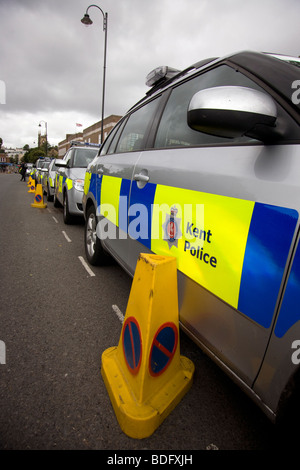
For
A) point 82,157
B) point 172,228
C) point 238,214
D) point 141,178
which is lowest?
point 172,228

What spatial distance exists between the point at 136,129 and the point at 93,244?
1635 mm

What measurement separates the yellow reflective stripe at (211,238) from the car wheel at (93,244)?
187 centimetres

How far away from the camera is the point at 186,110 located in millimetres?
1763

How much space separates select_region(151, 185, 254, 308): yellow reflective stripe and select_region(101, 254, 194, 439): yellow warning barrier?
0.13m

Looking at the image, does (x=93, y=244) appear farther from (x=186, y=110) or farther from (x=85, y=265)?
(x=186, y=110)

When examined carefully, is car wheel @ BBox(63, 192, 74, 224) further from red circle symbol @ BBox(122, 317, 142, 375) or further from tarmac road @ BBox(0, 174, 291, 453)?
red circle symbol @ BBox(122, 317, 142, 375)

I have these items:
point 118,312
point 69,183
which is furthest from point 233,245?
point 69,183

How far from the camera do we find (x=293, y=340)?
90cm

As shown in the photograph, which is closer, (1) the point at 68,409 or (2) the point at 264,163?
(2) the point at 264,163

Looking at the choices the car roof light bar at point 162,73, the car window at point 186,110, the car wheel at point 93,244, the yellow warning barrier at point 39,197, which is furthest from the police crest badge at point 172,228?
the yellow warning barrier at point 39,197

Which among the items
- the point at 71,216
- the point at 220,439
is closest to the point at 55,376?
the point at 220,439

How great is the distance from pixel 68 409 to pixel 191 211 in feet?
4.34
